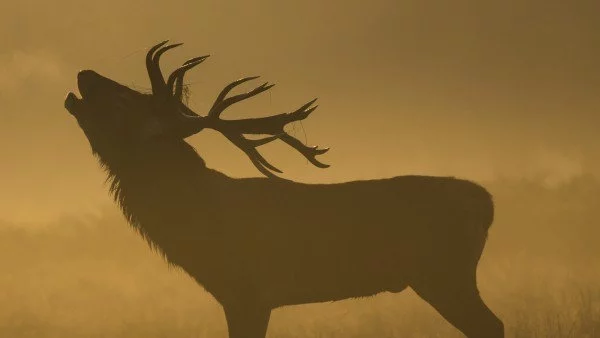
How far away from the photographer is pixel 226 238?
1512cm

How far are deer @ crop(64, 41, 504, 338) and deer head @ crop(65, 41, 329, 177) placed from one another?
15 millimetres

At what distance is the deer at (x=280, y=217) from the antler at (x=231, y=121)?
→ 0.02 m

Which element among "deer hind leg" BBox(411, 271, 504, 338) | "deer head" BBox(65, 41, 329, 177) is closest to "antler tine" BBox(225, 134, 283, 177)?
"deer head" BBox(65, 41, 329, 177)

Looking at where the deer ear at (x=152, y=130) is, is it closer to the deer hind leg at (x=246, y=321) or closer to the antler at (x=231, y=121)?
the antler at (x=231, y=121)

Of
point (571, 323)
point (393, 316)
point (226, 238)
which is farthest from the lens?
point (393, 316)

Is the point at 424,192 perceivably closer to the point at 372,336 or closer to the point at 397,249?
the point at 397,249

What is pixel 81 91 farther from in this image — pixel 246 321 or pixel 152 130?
pixel 246 321

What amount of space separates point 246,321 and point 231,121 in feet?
9.05

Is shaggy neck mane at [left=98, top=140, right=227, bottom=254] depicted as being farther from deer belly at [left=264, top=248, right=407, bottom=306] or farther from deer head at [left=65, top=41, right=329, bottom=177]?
deer belly at [left=264, top=248, right=407, bottom=306]

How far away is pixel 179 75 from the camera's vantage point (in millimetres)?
16047

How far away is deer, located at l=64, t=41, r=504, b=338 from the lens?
1515 cm

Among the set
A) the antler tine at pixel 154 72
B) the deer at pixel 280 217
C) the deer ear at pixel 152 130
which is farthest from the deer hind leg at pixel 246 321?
the antler tine at pixel 154 72

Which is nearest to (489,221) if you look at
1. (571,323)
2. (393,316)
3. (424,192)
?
(424,192)

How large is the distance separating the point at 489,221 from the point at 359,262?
5.78 ft
